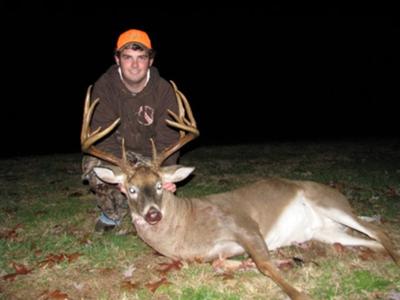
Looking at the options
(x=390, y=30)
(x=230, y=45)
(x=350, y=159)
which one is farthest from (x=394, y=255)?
(x=230, y=45)

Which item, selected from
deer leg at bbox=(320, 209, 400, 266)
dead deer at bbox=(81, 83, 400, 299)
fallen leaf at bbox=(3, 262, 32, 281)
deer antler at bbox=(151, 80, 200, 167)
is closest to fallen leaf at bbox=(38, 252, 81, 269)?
fallen leaf at bbox=(3, 262, 32, 281)

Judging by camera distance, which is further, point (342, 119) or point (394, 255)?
point (342, 119)

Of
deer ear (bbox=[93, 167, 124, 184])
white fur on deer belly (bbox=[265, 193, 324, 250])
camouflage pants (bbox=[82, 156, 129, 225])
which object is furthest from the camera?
camouflage pants (bbox=[82, 156, 129, 225])

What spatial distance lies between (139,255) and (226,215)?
0.92m

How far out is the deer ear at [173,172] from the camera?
16.1 feet

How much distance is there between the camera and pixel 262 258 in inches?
168

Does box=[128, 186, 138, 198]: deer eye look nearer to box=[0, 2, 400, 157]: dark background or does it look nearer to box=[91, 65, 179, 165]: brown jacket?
box=[91, 65, 179, 165]: brown jacket

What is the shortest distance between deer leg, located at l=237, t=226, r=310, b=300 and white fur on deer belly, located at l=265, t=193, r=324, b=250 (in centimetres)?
40

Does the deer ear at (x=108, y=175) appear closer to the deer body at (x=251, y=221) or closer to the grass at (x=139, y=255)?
the deer body at (x=251, y=221)

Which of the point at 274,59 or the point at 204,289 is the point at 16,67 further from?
the point at 204,289

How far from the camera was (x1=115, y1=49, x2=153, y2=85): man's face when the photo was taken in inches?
220

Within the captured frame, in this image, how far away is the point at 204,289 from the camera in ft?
12.9

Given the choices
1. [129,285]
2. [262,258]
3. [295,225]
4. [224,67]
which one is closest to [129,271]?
[129,285]

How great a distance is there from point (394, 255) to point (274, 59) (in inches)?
1897
